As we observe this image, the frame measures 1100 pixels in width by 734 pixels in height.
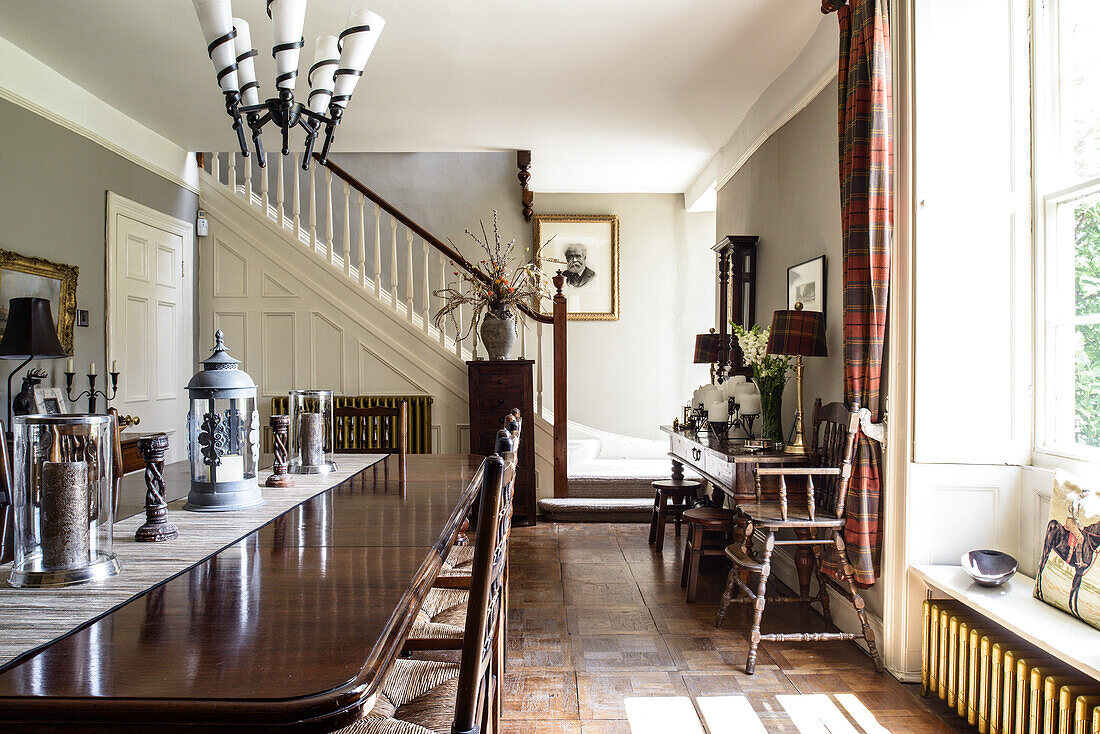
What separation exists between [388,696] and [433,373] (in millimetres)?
4214

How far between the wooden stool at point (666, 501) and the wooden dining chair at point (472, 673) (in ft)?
9.09

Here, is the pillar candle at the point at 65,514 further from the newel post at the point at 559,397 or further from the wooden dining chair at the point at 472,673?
the newel post at the point at 559,397

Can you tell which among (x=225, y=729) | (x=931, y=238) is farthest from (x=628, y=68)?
(x=225, y=729)

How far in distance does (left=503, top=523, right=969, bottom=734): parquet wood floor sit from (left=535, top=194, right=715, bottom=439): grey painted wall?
324 cm

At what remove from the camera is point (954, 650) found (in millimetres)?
2375

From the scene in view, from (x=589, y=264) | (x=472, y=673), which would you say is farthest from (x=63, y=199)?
(x=589, y=264)

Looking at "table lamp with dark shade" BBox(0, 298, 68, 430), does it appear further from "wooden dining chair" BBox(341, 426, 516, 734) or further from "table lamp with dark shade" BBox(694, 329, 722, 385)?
"table lamp with dark shade" BBox(694, 329, 722, 385)

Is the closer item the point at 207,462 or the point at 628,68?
the point at 207,462

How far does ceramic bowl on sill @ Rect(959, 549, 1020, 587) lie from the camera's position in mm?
2318

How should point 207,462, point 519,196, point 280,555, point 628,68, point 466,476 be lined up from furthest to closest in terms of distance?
point 519,196 → point 628,68 → point 466,476 → point 207,462 → point 280,555

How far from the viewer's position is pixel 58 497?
125cm

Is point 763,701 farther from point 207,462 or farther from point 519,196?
point 519,196

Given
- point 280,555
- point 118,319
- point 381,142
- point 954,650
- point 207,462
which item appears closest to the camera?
point 280,555

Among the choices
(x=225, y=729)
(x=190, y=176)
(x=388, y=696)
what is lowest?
(x=388, y=696)
